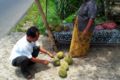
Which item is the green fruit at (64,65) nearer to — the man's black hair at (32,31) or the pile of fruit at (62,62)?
the pile of fruit at (62,62)

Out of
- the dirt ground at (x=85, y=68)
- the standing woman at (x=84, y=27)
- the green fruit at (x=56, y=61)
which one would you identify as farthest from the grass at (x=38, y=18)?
the green fruit at (x=56, y=61)

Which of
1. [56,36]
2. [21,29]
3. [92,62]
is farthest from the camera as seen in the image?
[21,29]

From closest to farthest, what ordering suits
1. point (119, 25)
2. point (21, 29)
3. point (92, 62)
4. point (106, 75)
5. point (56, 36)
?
point (106, 75), point (92, 62), point (56, 36), point (119, 25), point (21, 29)

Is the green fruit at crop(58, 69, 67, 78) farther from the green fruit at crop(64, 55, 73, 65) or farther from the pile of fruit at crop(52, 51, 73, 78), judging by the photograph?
the green fruit at crop(64, 55, 73, 65)

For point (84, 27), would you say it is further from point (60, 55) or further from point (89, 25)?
point (60, 55)

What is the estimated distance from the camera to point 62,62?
251 inches

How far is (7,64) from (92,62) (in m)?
1.76

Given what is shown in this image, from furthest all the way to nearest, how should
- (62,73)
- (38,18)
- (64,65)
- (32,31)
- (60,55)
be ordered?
(38,18) → (60,55) → (64,65) → (62,73) → (32,31)

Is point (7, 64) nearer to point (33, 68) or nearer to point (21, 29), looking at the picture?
point (33, 68)

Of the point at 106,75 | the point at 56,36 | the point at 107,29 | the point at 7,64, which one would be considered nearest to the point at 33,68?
the point at 7,64

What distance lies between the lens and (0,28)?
27.8 feet

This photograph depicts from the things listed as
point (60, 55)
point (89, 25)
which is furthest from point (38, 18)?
point (89, 25)

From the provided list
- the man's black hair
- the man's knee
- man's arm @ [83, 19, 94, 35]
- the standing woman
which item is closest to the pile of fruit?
the standing woman

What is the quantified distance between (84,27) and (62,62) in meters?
0.83
